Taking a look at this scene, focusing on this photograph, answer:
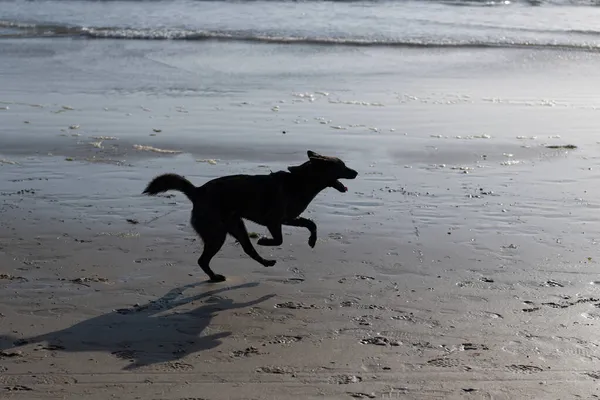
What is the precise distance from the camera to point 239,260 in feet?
24.3

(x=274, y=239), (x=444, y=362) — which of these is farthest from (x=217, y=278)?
(x=444, y=362)

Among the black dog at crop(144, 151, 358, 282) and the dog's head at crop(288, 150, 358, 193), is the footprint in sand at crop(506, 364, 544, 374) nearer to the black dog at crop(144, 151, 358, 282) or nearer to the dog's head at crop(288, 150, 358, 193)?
the black dog at crop(144, 151, 358, 282)

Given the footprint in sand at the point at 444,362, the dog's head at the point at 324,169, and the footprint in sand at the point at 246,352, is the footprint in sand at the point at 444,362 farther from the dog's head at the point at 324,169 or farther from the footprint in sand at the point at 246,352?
the dog's head at the point at 324,169

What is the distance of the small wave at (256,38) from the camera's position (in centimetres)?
2133

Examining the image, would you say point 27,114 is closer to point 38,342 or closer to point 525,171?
point 525,171

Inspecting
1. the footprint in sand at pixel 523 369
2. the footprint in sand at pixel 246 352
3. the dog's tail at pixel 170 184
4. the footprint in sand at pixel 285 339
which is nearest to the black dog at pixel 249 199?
the dog's tail at pixel 170 184

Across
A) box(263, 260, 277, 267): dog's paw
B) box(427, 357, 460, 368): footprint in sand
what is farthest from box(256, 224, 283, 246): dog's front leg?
box(427, 357, 460, 368): footprint in sand

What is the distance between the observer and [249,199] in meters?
7.03

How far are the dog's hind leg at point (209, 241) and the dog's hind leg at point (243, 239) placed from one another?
0.19 m

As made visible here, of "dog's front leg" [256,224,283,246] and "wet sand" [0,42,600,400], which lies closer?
"wet sand" [0,42,600,400]

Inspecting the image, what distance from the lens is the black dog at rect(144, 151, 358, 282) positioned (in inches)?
271

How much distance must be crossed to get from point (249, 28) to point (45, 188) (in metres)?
15.7

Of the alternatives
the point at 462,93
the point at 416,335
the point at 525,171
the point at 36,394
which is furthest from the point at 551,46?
the point at 36,394

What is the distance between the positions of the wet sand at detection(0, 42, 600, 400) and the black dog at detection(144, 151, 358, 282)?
29cm
